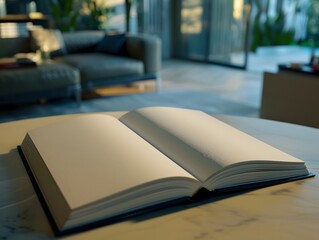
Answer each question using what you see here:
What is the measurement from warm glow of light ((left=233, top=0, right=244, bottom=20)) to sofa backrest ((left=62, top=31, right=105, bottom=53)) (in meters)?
2.22

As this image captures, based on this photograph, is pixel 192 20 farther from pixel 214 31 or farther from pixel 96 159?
pixel 96 159

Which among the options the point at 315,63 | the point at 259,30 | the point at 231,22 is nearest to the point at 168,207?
the point at 315,63

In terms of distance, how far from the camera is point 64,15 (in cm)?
502

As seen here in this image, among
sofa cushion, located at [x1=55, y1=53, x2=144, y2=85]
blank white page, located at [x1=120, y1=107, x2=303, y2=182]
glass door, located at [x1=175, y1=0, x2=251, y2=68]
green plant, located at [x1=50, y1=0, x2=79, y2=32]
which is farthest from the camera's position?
glass door, located at [x1=175, y1=0, x2=251, y2=68]

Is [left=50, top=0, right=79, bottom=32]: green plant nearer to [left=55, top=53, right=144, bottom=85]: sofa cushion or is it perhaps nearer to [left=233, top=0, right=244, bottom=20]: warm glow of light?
[left=55, top=53, right=144, bottom=85]: sofa cushion

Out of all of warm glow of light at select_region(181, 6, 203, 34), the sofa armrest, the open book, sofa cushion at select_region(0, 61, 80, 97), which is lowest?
sofa cushion at select_region(0, 61, 80, 97)

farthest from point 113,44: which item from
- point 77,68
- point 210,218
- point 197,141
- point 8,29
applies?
point 210,218

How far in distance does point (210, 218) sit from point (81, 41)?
3.77m

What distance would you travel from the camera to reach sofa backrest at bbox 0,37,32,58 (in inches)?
145

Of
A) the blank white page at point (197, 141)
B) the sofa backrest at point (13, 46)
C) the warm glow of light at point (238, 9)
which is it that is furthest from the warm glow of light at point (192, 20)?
the blank white page at point (197, 141)

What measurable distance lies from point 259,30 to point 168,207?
23.5 feet

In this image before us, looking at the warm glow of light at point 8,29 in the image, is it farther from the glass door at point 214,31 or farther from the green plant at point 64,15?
the glass door at point 214,31

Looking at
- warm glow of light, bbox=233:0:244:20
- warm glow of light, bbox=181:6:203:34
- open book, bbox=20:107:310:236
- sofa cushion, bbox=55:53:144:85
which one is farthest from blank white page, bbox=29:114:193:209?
warm glow of light, bbox=181:6:203:34

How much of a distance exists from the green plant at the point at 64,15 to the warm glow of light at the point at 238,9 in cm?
224
